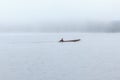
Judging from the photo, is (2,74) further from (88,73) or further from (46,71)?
(88,73)

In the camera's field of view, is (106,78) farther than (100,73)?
No

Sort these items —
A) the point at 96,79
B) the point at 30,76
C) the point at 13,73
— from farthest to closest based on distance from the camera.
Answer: the point at 13,73
the point at 30,76
the point at 96,79

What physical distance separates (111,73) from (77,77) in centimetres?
683

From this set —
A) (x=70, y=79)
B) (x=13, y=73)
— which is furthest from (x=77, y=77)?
(x=13, y=73)

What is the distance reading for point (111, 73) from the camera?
55.7 m

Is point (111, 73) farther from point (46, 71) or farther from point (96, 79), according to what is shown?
point (46, 71)

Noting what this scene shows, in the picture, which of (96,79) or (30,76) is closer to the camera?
(96,79)

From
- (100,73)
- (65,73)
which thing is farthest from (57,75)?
(100,73)

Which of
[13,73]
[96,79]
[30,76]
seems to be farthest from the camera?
[13,73]

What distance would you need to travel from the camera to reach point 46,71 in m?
59.7

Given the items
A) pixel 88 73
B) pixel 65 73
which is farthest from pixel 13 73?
pixel 88 73

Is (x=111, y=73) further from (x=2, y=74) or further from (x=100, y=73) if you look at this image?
(x=2, y=74)

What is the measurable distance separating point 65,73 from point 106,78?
346 inches

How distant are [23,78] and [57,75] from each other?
6.00 metres
